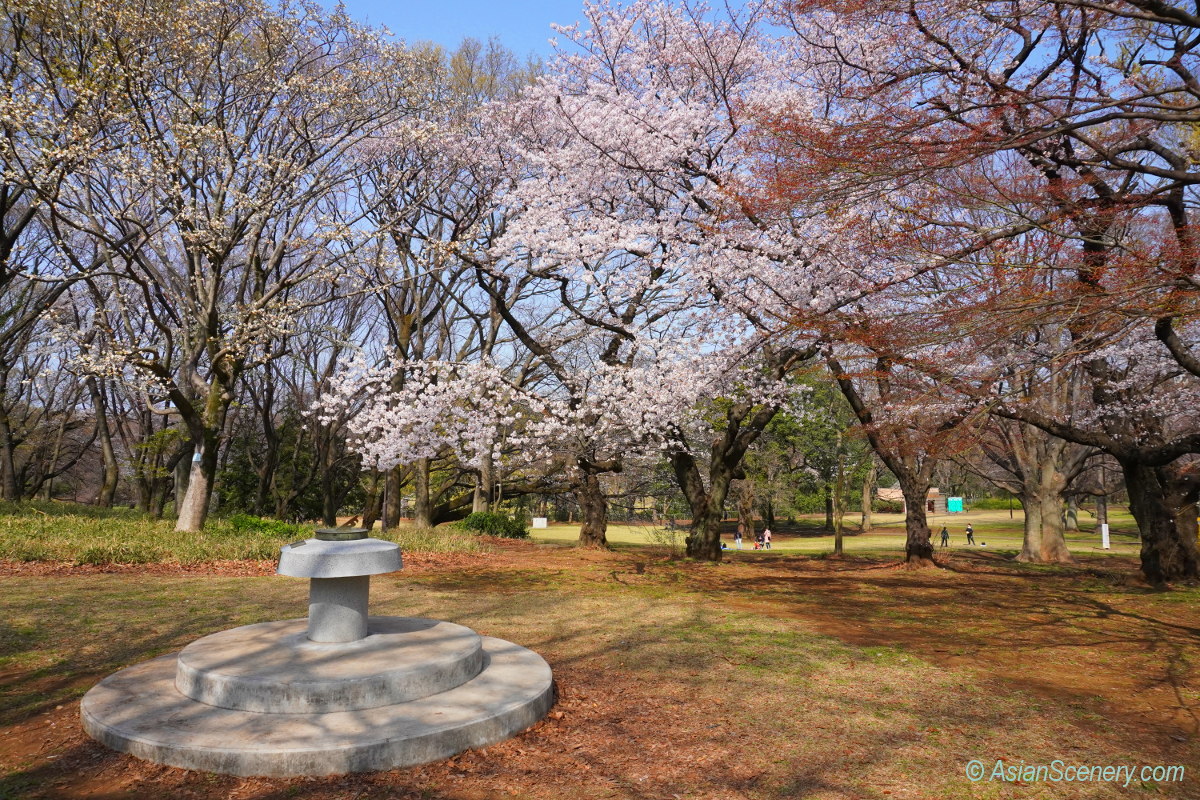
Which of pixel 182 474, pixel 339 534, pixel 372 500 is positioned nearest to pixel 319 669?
pixel 339 534

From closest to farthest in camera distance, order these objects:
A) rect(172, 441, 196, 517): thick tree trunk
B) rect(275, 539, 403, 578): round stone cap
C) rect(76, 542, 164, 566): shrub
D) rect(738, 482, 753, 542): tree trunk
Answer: rect(275, 539, 403, 578): round stone cap < rect(76, 542, 164, 566): shrub < rect(172, 441, 196, 517): thick tree trunk < rect(738, 482, 753, 542): tree trunk

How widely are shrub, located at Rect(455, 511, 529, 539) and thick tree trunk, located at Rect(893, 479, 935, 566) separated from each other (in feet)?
36.5

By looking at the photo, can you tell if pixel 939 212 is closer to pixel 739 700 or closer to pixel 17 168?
pixel 739 700

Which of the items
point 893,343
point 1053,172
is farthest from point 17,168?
point 1053,172

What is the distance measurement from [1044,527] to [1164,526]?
7498 mm

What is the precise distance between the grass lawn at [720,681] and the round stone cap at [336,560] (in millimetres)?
1608

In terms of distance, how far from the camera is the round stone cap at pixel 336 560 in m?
5.72

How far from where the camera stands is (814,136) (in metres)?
8.32

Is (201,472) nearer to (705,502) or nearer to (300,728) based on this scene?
(705,502)

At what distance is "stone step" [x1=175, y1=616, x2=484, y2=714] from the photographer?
16.5ft

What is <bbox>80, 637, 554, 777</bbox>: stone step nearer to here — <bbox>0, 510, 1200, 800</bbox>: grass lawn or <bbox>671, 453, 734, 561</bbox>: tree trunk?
<bbox>0, 510, 1200, 800</bbox>: grass lawn

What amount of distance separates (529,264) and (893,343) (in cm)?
1024

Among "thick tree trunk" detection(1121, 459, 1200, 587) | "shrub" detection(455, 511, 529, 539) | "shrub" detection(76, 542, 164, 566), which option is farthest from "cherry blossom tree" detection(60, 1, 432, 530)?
"thick tree trunk" detection(1121, 459, 1200, 587)

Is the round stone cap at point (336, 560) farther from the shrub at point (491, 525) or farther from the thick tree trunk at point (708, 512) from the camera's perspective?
the shrub at point (491, 525)
